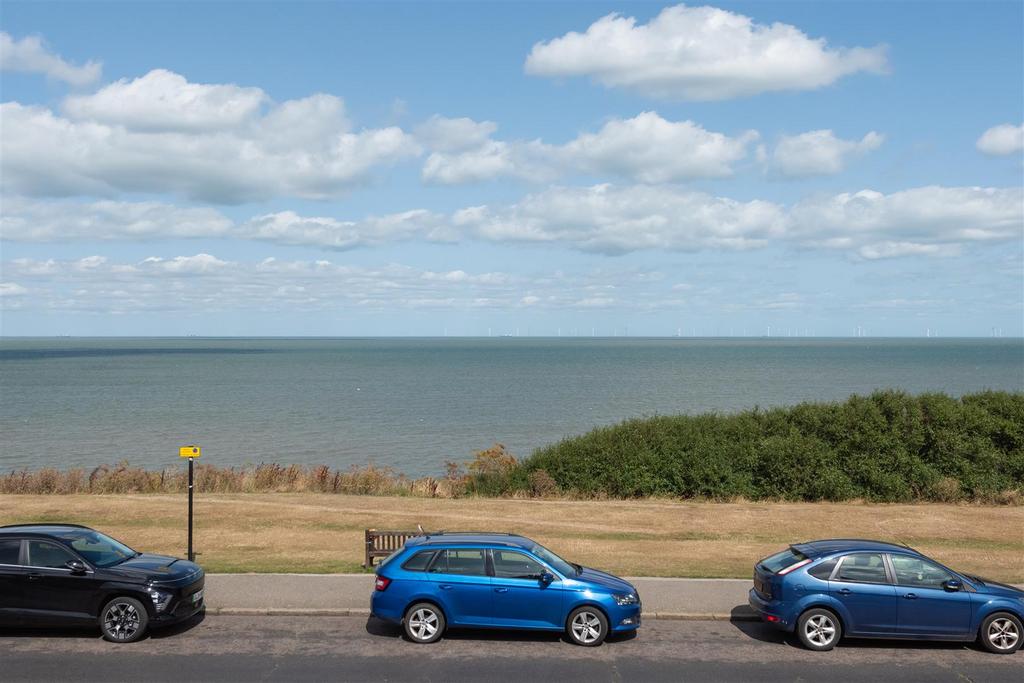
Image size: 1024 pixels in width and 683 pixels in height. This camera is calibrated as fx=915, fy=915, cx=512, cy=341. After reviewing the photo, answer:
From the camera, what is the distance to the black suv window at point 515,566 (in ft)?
43.3

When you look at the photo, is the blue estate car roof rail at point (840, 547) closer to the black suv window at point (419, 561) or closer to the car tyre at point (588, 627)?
the car tyre at point (588, 627)

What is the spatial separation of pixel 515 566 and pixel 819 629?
4461 millimetres

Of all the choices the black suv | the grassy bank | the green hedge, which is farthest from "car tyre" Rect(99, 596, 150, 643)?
the green hedge

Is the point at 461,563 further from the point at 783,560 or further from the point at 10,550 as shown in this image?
the point at 10,550

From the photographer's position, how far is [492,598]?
13039 millimetres

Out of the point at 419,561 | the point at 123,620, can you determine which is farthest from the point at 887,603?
the point at 123,620

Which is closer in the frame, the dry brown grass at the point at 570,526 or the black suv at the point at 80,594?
the black suv at the point at 80,594

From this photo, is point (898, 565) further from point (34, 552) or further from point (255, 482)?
point (255, 482)

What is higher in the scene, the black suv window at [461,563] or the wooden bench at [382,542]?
the black suv window at [461,563]

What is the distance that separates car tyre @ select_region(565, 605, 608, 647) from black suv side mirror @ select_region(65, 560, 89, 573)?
6998 mm

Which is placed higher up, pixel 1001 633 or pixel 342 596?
pixel 1001 633

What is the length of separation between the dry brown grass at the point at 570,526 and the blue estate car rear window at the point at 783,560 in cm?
350

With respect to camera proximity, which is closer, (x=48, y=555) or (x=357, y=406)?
(x=48, y=555)

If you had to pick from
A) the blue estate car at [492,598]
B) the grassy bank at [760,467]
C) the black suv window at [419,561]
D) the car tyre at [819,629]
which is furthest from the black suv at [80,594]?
the grassy bank at [760,467]
